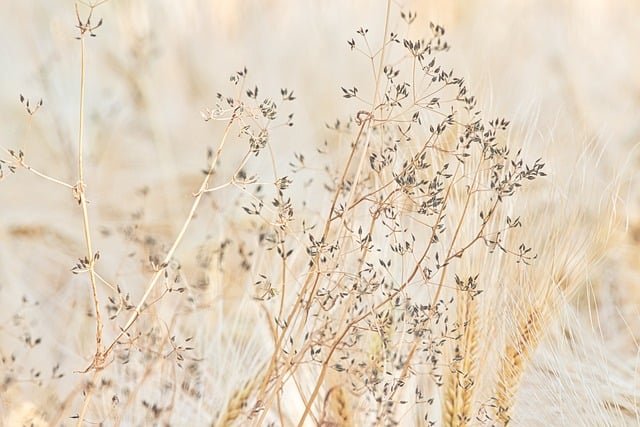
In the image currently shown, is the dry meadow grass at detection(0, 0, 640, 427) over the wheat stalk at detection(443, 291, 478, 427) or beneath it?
over

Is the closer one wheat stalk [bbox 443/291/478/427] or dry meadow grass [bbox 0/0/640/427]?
wheat stalk [bbox 443/291/478/427]

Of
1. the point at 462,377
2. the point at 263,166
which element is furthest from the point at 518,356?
the point at 263,166

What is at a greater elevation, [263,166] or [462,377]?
[263,166]

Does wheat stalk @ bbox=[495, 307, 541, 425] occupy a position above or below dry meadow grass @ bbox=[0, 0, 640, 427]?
below

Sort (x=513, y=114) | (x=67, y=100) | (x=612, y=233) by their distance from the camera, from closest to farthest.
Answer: (x=612, y=233) < (x=513, y=114) < (x=67, y=100)

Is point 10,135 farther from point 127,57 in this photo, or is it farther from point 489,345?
point 489,345

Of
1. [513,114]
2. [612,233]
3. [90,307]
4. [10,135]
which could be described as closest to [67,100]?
[10,135]

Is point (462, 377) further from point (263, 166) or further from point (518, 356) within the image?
point (263, 166)

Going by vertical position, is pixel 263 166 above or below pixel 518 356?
above

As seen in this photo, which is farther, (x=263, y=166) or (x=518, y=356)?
(x=263, y=166)

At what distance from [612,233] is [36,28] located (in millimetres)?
837

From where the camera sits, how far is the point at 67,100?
1.17m

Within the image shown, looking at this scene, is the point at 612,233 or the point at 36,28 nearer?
the point at 612,233

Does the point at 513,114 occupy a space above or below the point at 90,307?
above
